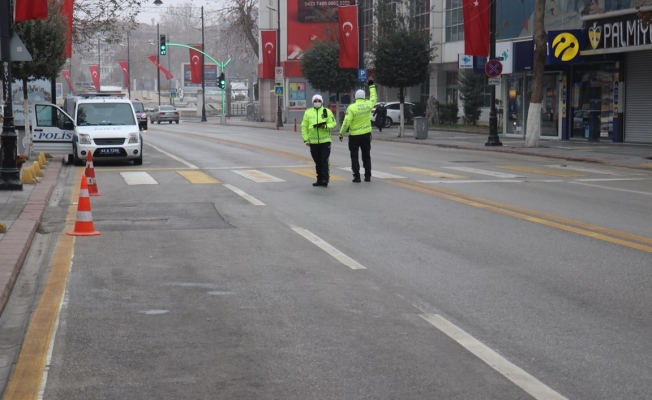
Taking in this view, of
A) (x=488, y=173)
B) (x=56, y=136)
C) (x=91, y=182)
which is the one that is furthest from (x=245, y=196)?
(x=56, y=136)

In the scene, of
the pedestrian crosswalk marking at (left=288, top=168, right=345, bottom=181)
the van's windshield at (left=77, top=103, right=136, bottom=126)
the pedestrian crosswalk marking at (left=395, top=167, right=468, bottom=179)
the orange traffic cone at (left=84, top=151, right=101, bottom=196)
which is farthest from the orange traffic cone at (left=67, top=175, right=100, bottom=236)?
the van's windshield at (left=77, top=103, right=136, bottom=126)

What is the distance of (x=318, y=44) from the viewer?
56.2 m

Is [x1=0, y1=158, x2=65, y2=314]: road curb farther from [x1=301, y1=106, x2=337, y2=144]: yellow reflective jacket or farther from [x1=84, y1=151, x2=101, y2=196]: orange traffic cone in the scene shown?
[x1=301, y1=106, x2=337, y2=144]: yellow reflective jacket

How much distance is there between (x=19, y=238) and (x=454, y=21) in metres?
46.5

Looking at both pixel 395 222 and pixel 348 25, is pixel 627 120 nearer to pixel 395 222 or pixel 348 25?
pixel 348 25

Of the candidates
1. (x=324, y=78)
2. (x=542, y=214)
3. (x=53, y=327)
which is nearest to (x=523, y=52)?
(x=324, y=78)

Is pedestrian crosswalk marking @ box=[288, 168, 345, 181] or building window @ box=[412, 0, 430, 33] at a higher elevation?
building window @ box=[412, 0, 430, 33]

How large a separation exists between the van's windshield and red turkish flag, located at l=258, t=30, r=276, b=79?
1716 inches

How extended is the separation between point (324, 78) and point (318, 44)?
2.41m

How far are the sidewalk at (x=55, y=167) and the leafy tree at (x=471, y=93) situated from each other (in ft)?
16.2

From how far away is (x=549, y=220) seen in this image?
42.7ft

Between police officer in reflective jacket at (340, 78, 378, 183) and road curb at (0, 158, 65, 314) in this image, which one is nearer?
road curb at (0, 158, 65, 314)

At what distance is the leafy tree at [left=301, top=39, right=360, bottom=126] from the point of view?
54750mm

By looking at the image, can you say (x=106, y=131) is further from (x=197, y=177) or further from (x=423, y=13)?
(x=423, y=13)
